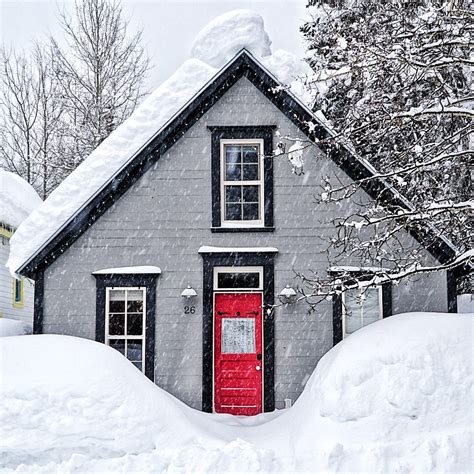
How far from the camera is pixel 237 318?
11.7 metres

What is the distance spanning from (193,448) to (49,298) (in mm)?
5578

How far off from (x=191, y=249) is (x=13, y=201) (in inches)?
415

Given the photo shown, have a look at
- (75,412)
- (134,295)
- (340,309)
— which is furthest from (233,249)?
(75,412)

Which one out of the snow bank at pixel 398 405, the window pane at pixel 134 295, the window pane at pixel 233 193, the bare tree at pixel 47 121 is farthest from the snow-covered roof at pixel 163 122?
the bare tree at pixel 47 121

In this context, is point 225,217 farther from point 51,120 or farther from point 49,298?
point 51,120

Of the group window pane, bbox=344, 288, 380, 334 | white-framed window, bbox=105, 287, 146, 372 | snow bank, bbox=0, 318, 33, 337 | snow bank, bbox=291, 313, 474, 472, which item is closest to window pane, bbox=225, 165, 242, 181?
white-framed window, bbox=105, 287, 146, 372

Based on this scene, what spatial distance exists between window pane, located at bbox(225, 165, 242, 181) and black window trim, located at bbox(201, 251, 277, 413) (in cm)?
145

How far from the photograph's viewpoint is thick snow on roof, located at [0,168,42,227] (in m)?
19.5

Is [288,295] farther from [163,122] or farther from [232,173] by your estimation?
[163,122]

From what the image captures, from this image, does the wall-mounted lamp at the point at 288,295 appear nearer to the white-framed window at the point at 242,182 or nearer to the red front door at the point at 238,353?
the red front door at the point at 238,353

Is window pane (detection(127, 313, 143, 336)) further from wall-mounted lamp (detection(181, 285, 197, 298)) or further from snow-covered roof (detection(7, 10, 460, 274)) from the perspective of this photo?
snow-covered roof (detection(7, 10, 460, 274))

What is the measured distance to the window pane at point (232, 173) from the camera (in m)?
12.0

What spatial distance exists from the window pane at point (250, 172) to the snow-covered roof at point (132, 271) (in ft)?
7.84

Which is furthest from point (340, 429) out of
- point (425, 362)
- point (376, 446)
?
point (425, 362)
